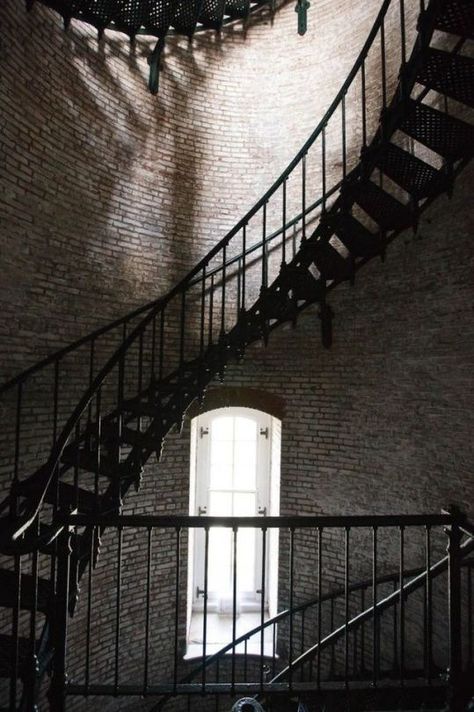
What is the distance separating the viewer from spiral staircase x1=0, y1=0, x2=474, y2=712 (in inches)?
99.2

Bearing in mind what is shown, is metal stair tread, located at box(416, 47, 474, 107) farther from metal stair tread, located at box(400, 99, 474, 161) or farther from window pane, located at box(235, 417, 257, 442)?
window pane, located at box(235, 417, 257, 442)

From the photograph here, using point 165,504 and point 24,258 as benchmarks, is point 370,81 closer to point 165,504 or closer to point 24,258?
point 24,258

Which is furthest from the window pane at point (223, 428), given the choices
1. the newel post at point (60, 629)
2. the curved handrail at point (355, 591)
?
the newel post at point (60, 629)

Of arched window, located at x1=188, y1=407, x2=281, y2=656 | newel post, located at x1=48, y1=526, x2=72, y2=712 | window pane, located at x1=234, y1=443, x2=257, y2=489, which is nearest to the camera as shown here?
newel post, located at x1=48, y1=526, x2=72, y2=712

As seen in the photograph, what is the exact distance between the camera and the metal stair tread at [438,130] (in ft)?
9.61

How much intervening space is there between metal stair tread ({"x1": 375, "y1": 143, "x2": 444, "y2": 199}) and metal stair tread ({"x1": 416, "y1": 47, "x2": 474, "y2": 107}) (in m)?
0.42

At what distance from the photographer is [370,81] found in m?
5.11

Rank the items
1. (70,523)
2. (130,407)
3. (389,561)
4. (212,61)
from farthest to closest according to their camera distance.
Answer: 1. (212,61)
2. (389,561)
3. (130,407)
4. (70,523)

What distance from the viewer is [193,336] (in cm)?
529

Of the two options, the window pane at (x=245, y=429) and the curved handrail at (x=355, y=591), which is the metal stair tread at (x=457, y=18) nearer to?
the curved handrail at (x=355, y=591)

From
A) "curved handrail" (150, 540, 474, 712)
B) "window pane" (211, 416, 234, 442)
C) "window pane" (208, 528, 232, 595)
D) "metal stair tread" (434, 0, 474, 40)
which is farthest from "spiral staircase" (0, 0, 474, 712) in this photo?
"window pane" (208, 528, 232, 595)

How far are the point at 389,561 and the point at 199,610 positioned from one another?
261 cm

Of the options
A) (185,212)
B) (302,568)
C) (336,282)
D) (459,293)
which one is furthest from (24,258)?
(302,568)

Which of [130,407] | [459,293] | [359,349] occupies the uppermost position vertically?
[459,293]
